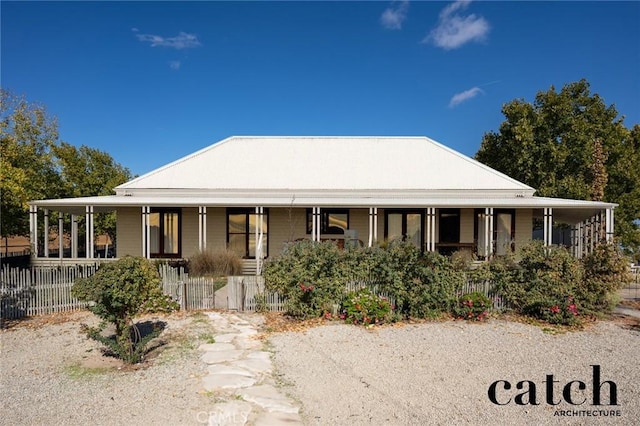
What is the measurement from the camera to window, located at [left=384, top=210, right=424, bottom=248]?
51.8ft

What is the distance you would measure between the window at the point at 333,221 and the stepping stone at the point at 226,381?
1095 cm

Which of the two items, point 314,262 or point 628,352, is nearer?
point 628,352

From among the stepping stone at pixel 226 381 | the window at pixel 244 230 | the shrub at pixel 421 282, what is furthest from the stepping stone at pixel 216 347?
the window at pixel 244 230

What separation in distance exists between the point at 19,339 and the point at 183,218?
9132mm

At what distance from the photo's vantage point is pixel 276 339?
672 centimetres

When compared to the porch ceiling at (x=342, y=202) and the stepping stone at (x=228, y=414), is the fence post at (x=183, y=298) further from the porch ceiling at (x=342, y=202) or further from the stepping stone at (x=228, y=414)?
the porch ceiling at (x=342, y=202)

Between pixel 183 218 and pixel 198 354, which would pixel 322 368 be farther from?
pixel 183 218

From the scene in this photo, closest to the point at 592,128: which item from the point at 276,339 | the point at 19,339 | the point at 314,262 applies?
the point at 314,262

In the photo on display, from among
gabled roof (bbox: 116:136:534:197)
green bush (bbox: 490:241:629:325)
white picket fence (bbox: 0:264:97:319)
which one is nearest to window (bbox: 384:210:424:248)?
gabled roof (bbox: 116:136:534:197)

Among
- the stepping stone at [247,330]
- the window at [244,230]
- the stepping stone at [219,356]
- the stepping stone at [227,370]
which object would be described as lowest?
the stepping stone at [247,330]

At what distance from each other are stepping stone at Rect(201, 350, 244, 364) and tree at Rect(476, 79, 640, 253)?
18.6m

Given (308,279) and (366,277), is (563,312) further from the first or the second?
(308,279)

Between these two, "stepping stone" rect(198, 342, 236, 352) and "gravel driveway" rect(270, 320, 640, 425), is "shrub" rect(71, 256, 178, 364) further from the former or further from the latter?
"gravel driveway" rect(270, 320, 640, 425)

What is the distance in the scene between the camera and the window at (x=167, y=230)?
15555 millimetres
